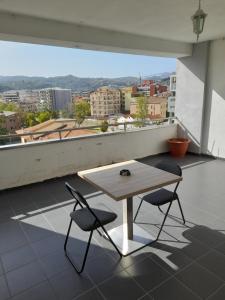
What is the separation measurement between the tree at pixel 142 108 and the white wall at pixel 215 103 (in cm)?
147

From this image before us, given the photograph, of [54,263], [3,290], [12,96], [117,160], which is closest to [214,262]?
[54,263]

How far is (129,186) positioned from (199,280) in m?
0.94

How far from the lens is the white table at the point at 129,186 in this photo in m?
1.86

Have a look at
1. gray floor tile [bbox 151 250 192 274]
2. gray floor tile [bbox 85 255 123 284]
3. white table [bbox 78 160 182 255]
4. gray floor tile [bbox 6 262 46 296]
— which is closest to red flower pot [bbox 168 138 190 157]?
white table [bbox 78 160 182 255]

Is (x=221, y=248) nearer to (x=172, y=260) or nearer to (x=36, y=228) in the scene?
(x=172, y=260)

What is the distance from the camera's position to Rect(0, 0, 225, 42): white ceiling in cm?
257

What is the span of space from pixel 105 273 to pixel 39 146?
2.57 meters

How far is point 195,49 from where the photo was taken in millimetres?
4957

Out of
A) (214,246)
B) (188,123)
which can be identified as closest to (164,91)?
(188,123)

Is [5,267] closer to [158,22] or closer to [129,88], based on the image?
[158,22]

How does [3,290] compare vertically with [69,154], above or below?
below

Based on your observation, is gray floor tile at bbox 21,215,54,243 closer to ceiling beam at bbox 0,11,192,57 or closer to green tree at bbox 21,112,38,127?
green tree at bbox 21,112,38,127

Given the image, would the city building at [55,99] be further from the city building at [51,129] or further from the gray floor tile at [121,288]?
the gray floor tile at [121,288]

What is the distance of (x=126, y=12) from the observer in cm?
288
